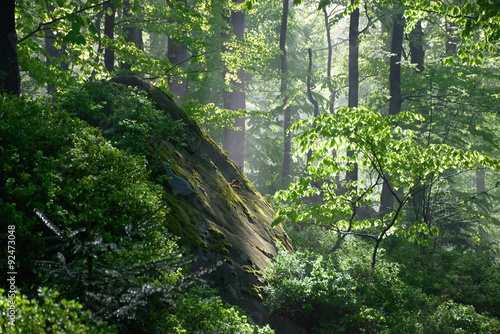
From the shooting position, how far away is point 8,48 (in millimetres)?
6023

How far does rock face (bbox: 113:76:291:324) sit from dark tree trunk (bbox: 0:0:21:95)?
2.10m

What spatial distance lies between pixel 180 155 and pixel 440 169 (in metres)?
3.95

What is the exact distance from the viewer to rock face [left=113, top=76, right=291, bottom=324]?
19.4ft

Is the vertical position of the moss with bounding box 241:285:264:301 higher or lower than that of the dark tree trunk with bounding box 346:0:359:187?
lower

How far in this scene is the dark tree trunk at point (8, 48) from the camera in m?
5.97

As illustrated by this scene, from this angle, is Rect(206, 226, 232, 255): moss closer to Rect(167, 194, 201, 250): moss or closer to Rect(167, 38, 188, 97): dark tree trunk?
Rect(167, 194, 201, 250): moss

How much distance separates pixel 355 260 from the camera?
7168 millimetres

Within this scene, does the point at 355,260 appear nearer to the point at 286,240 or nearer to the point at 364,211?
Result: the point at 286,240

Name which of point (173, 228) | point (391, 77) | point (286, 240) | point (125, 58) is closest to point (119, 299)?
point (173, 228)

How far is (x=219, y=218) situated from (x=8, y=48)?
3539mm

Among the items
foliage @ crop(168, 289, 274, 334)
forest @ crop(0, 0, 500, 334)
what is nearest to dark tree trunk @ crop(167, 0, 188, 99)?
forest @ crop(0, 0, 500, 334)

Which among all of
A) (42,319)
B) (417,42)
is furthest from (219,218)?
(417,42)

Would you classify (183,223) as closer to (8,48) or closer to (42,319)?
(8,48)

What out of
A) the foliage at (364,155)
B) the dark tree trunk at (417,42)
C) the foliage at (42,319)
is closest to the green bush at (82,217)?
the foliage at (42,319)
